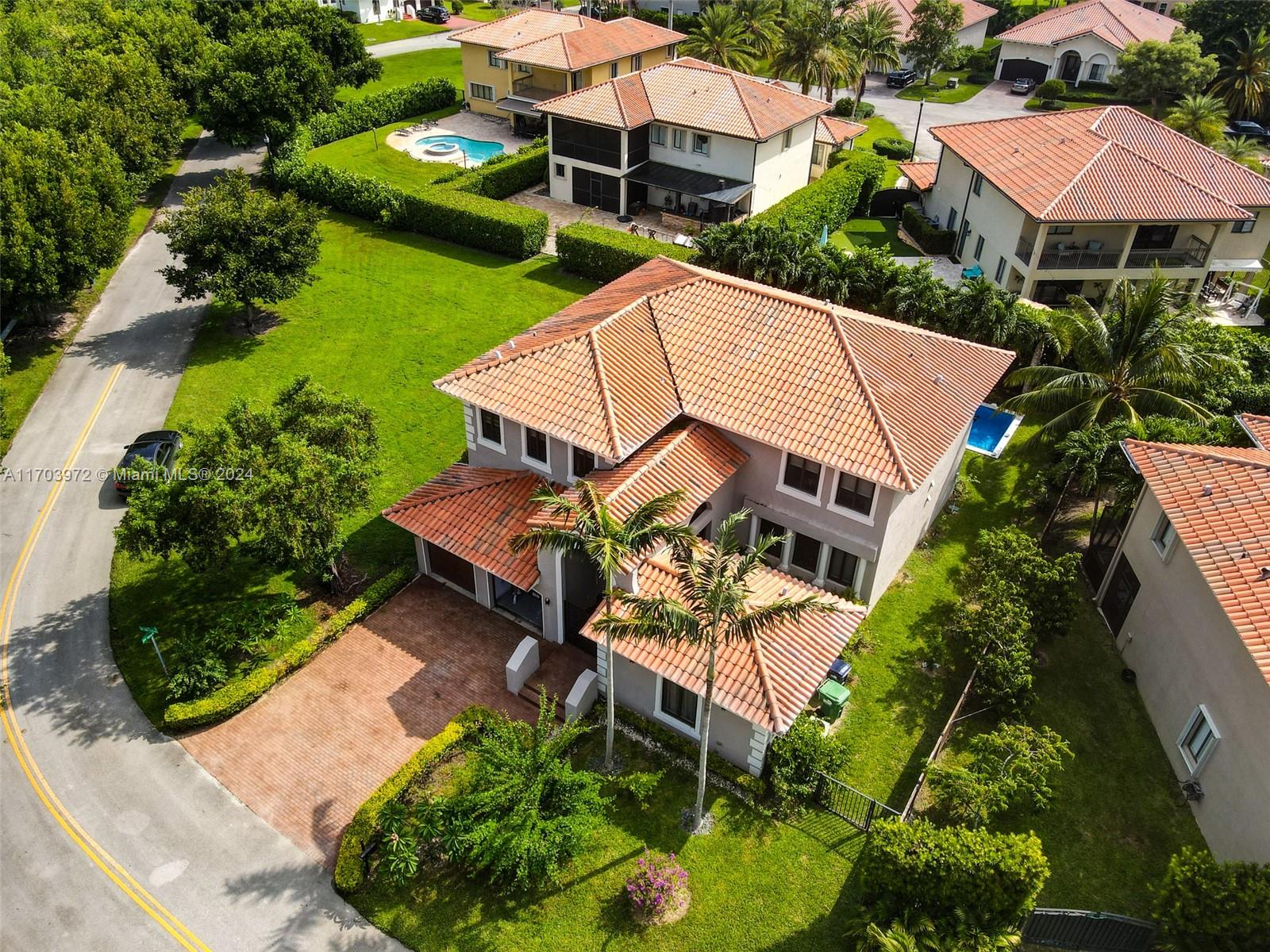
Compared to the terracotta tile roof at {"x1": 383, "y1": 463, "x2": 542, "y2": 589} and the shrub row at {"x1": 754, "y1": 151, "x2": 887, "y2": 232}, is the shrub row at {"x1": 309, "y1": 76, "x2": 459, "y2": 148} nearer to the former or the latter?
the shrub row at {"x1": 754, "y1": 151, "x2": 887, "y2": 232}

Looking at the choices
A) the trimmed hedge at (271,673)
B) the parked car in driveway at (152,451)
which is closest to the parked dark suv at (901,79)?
the parked car in driveway at (152,451)

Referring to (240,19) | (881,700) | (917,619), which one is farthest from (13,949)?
(240,19)

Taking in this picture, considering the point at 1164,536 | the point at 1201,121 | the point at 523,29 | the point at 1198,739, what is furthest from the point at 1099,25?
the point at 1198,739

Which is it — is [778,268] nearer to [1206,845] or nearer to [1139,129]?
[1139,129]

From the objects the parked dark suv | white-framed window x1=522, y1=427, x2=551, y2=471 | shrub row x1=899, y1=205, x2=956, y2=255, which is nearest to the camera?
white-framed window x1=522, y1=427, x2=551, y2=471

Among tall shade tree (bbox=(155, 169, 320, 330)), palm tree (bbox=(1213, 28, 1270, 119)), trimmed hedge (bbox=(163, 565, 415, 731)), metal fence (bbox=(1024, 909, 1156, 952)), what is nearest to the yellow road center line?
trimmed hedge (bbox=(163, 565, 415, 731))

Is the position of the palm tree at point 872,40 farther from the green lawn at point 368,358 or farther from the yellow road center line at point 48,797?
the yellow road center line at point 48,797
